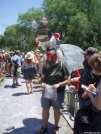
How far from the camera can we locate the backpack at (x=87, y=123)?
8.15 feet

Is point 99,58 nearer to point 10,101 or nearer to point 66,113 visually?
point 66,113

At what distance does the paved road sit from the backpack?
1566mm

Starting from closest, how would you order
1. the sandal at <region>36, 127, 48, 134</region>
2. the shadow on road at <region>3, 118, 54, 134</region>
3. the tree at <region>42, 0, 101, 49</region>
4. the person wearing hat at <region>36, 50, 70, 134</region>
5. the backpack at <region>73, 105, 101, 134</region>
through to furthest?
the backpack at <region>73, 105, 101, 134</region> → the person wearing hat at <region>36, 50, 70, 134</region> → the sandal at <region>36, 127, 48, 134</region> → the shadow on road at <region>3, 118, 54, 134</region> → the tree at <region>42, 0, 101, 49</region>

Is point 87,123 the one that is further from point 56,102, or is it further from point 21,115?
point 21,115

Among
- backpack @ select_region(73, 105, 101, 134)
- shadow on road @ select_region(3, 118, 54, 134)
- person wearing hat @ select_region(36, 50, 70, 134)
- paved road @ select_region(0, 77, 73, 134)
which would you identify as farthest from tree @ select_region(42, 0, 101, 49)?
backpack @ select_region(73, 105, 101, 134)

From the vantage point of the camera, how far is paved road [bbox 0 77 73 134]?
423 cm

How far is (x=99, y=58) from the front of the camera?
2.34m

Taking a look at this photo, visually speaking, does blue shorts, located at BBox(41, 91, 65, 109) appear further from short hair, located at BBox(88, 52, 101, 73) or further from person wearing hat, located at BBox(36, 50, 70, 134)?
short hair, located at BBox(88, 52, 101, 73)

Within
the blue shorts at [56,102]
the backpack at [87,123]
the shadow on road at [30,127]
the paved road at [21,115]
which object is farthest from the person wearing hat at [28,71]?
the backpack at [87,123]

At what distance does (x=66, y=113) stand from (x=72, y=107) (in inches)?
12.1

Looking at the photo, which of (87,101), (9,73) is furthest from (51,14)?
(87,101)

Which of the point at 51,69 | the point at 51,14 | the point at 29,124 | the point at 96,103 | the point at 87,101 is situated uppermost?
the point at 51,14

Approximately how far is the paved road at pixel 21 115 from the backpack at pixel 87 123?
157 cm

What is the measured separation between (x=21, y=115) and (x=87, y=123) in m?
2.87
